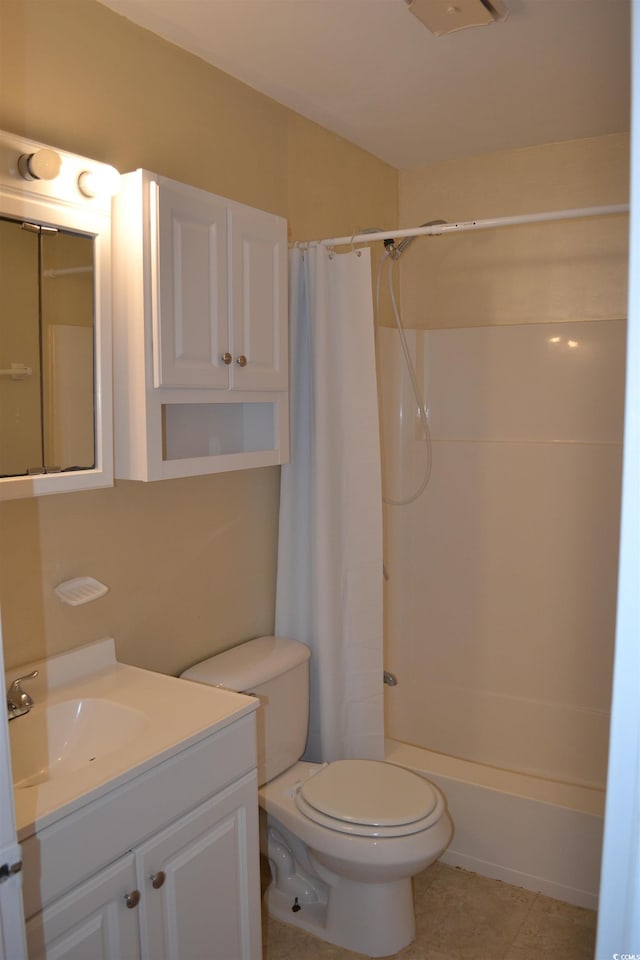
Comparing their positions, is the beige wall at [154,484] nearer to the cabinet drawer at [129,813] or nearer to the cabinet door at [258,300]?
the cabinet door at [258,300]

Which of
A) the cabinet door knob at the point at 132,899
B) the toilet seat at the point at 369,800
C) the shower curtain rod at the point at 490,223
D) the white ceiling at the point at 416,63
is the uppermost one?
the white ceiling at the point at 416,63

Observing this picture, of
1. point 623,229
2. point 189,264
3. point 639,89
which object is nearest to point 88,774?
point 189,264

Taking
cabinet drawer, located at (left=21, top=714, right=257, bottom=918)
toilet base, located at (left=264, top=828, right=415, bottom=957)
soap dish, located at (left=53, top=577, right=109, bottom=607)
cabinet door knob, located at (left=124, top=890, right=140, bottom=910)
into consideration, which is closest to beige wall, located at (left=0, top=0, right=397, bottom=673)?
soap dish, located at (left=53, top=577, right=109, bottom=607)

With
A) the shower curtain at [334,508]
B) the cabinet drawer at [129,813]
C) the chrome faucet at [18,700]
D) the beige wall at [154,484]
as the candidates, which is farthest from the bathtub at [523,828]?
the chrome faucet at [18,700]

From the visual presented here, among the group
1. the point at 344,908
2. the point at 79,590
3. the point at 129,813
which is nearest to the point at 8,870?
the point at 129,813

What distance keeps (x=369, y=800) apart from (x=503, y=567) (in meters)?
1.22

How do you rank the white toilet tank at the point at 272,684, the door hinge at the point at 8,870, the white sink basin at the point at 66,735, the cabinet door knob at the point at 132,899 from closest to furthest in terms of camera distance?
1. the door hinge at the point at 8,870
2. the cabinet door knob at the point at 132,899
3. the white sink basin at the point at 66,735
4. the white toilet tank at the point at 272,684

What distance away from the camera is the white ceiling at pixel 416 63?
1.90 meters

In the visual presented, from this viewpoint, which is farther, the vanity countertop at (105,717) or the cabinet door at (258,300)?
the cabinet door at (258,300)

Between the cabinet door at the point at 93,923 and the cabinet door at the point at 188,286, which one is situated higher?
the cabinet door at the point at 188,286

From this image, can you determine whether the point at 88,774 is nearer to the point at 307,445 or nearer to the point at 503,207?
the point at 307,445

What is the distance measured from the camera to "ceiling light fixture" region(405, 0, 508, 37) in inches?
70.6

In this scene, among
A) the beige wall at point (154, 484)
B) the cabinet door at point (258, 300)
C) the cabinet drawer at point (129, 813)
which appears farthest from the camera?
the cabinet door at point (258, 300)

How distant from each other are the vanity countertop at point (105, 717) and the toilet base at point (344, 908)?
2.71ft
